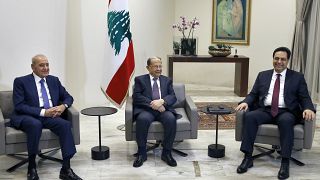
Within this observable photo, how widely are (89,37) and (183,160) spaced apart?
2.65 meters

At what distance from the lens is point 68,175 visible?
3.43 m

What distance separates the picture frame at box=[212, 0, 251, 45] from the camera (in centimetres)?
784

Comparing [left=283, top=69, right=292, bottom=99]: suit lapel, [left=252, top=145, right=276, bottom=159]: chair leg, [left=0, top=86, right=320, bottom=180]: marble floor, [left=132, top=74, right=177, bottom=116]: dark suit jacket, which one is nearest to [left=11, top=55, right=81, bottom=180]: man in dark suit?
[left=0, top=86, right=320, bottom=180]: marble floor

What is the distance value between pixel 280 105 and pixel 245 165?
2.35 feet

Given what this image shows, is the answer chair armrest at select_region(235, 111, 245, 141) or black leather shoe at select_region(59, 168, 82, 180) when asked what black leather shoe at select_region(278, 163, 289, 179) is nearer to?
chair armrest at select_region(235, 111, 245, 141)

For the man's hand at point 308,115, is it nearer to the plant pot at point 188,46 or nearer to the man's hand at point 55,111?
the man's hand at point 55,111

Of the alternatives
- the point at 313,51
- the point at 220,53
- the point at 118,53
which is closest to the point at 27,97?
the point at 118,53

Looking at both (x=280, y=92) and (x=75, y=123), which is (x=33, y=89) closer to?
(x=75, y=123)

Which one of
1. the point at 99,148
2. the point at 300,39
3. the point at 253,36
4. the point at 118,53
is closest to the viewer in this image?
the point at 99,148

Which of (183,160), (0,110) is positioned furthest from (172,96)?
(0,110)

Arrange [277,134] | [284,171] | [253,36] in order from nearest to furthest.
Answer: [284,171]
[277,134]
[253,36]

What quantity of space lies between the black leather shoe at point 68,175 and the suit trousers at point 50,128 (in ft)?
0.43

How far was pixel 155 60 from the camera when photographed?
157 inches

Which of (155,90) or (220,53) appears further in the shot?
(220,53)
